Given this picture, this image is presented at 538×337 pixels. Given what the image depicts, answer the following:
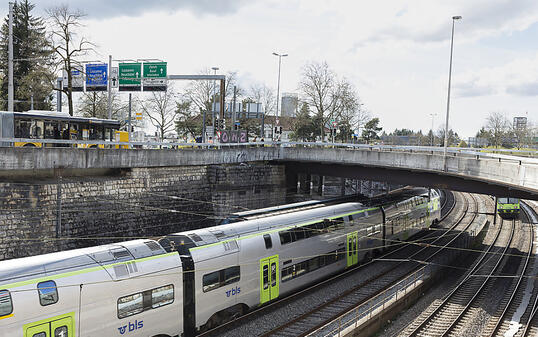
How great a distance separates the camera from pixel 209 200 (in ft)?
92.0

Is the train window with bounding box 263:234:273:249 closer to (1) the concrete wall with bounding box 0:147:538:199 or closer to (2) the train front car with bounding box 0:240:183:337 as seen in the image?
(2) the train front car with bounding box 0:240:183:337

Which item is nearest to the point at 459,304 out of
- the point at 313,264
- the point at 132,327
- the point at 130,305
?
the point at 313,264

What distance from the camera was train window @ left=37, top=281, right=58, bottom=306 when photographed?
931 cm

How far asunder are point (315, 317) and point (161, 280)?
6481 millimetres

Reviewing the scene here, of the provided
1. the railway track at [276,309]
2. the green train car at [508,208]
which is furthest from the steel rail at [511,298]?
the green train car at [508,208]

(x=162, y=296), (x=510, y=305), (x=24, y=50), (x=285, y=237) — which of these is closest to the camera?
(x=162, y=296)

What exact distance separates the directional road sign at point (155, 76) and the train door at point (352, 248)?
61.6 feet

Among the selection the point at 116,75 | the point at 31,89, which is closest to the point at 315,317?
the point at 116,75

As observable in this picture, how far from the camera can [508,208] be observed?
40.2m

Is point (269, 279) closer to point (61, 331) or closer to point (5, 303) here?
point (61, 331)

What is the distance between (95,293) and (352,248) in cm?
1364

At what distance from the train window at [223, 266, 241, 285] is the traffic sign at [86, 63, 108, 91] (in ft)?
78.2

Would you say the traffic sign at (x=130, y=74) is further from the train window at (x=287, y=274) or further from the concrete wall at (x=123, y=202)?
the train window at (x=287, y=274)

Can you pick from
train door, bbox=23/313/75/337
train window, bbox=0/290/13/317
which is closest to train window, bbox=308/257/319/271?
train door, bbox=23/313/75/337
